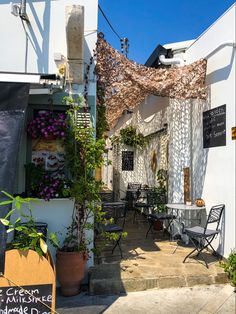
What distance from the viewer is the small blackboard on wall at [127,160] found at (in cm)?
1152

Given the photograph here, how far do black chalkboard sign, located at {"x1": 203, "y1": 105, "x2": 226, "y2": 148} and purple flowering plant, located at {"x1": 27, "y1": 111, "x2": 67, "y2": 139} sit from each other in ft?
8.93

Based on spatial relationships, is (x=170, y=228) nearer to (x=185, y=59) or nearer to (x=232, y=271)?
(x=232, y=271)

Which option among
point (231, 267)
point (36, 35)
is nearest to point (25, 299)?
point (231, 267)

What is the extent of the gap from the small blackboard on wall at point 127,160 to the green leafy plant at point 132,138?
0.47 meters

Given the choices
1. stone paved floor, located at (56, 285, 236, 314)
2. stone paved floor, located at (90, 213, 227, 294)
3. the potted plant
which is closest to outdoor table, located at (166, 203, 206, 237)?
stone paved floor, located at (90, 213, 227, 294)

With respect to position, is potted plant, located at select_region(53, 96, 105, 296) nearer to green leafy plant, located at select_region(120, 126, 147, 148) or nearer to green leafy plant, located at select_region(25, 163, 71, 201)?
green leafy plant, located at select_region(25, 163, 71, 201)

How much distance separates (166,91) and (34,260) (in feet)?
12.7

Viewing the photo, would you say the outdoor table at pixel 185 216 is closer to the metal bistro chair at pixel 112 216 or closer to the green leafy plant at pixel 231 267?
the metal bistro chair at pixel 112 216

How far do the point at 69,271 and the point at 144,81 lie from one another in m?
3.52

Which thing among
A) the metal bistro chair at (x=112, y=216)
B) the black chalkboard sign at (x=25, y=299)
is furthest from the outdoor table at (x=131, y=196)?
the black chalkboard sign at (x=25, y=299)

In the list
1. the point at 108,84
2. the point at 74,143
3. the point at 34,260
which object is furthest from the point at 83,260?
the point at 108,84

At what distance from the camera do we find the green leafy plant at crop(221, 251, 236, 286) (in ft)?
14.5

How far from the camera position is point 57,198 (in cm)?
457

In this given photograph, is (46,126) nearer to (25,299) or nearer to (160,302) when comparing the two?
(25,299)
